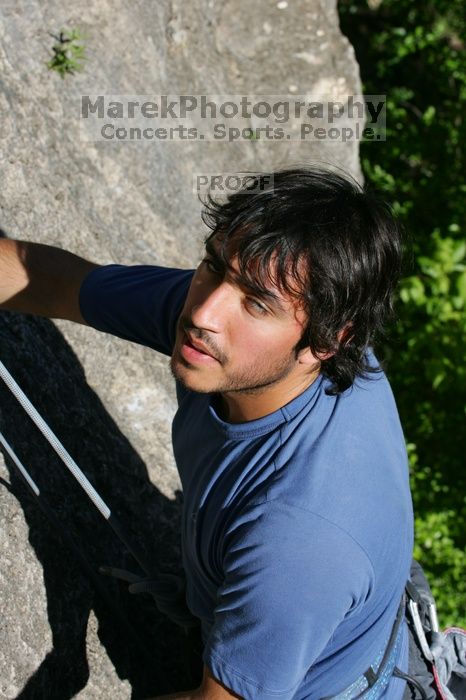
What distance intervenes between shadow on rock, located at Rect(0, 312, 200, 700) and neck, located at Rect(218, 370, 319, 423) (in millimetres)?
675

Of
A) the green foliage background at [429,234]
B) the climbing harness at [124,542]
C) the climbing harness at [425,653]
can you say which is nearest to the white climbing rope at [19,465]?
the climbing harness at [124,542]

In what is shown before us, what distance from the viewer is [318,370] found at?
1.99 metres

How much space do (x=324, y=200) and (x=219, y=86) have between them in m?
2.82

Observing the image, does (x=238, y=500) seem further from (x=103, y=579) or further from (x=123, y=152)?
(x=123, y=152)

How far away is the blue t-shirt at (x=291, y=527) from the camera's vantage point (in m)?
1.60

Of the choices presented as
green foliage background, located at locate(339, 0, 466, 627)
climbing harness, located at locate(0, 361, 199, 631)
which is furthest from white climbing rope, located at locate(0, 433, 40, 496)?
green foliage background, located at locate(339, 0, 466, 627)

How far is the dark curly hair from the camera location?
1.81m

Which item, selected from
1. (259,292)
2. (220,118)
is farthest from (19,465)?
(220,118)

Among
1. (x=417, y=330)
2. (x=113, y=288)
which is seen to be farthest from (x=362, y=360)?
(x=417, y=330)

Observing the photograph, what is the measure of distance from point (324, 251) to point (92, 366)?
4.05 ft

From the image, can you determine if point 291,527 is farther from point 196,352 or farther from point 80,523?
point 80,523

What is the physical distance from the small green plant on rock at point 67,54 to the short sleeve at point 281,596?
2362 mm

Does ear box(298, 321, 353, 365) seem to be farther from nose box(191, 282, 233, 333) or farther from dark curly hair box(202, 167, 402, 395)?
nose box(191, 282, 233, 333)

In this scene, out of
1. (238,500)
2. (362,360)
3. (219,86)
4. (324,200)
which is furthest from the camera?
(219,86)
